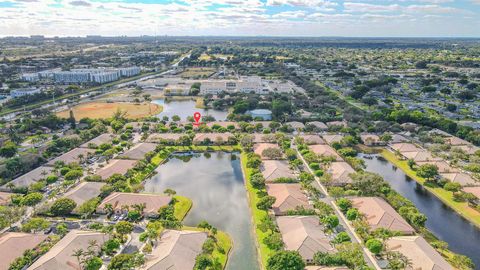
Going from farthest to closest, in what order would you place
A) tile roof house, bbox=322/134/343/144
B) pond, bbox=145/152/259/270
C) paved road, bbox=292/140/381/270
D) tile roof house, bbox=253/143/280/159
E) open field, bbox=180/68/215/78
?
1. open field, bbox=180/68/215/78
2. tile roof house, bbox=322/134/343/144
3. tile roof house, bbox=253/143/280/159
4. pond, bbox=145/152/259/270
5. paved road, bbox=292/140/381/270

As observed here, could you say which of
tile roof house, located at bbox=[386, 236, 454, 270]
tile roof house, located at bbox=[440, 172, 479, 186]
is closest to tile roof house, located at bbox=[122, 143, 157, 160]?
A: tile roof house, located at bbox=[386, 236, 454, 270]

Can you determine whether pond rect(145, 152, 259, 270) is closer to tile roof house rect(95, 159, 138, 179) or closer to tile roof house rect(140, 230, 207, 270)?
tile roof house rect(140, 230, 207, 270)

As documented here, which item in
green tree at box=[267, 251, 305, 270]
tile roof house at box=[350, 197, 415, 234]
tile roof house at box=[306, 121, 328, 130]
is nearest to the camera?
green tree at box=[267, 251, 305, 270]

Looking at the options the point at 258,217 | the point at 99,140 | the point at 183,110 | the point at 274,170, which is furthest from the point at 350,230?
the point at 183,110

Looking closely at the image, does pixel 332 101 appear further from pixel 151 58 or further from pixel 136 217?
pixel 151 58

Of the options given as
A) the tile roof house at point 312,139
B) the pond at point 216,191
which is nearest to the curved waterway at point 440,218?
the tile roof house at point 312,139

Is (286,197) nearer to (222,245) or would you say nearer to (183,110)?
(222,245)

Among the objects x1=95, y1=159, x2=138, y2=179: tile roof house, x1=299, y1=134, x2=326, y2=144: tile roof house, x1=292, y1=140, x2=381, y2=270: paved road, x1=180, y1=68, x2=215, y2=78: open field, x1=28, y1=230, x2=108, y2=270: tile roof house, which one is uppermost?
x1=180, y1=68, x2=215, y2=78: open field
